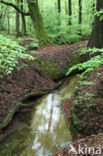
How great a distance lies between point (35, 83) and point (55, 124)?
328cm

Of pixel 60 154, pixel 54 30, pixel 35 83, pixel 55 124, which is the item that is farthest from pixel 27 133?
pixel 54 30

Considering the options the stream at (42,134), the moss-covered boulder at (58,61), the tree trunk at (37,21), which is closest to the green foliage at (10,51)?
the stream at (42,134)

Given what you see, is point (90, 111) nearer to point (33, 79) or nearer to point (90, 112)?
point (90, 112)

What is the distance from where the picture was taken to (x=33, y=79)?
829 centimetres

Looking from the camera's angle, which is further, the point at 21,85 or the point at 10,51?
the point at 21,85

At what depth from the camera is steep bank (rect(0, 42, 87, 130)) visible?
561 centimetres

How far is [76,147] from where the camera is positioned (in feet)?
10.8

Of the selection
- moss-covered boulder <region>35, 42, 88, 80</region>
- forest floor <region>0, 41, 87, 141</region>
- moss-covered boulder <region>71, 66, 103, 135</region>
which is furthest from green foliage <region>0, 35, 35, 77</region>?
moss-covered boulder <region>35, 42, 88, 80</region>

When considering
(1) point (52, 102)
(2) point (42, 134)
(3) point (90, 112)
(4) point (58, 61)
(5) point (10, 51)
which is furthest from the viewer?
(4) point (58, 61)

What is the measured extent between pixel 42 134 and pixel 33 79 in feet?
12.9

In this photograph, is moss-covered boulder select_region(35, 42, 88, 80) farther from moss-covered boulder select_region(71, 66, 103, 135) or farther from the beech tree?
moss-covered boulder select_region(71, 66, 103, 135)

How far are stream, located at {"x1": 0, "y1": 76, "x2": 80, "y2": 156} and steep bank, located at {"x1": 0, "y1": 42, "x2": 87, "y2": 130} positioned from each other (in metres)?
0.70

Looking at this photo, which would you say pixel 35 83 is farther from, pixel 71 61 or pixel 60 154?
pixel 60 154

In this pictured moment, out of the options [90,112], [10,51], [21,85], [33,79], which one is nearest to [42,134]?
[90,112]
